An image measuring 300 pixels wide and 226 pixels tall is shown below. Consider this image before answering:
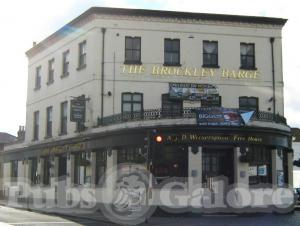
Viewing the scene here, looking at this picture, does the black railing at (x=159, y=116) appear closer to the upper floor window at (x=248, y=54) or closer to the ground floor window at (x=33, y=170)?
the upper floor window at (x=248, y=54)

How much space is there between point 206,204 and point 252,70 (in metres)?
9.05

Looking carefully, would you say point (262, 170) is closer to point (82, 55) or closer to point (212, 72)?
point (212, 72)

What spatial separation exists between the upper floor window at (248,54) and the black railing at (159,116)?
3.74m

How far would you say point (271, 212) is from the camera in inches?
1128

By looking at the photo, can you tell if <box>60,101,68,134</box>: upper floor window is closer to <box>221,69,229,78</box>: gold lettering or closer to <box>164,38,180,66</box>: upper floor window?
<box>164,38,180,66</box>: upper floor window

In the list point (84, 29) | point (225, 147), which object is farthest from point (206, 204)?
point (84, 29)

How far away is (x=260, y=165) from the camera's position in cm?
2975

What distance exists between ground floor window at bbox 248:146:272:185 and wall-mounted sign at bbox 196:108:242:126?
1.99 metres

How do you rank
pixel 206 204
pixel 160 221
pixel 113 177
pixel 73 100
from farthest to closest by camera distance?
pixel 73 100
pixel 113 177
pixel 206 204
pixel 160 221

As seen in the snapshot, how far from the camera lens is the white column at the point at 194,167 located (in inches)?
1113

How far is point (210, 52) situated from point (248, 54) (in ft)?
7.56

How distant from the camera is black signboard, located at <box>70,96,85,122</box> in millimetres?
31969

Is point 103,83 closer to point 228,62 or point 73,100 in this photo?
point 73,100

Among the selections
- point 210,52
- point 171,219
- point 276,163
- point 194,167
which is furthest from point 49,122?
point 171,219
